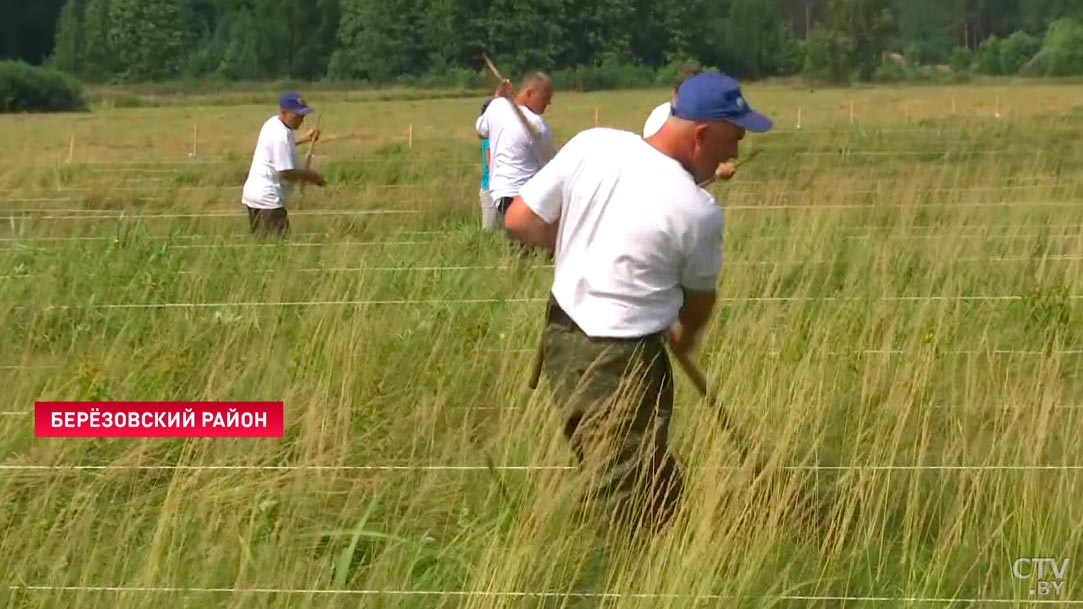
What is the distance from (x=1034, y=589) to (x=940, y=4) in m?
56.7

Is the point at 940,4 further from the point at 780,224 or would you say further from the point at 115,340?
the point at 115,340

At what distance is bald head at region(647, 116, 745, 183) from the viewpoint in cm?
414

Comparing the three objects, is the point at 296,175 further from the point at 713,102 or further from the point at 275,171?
the point at 713,102

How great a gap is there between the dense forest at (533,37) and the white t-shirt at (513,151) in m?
15.4

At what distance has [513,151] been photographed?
31.0 feet

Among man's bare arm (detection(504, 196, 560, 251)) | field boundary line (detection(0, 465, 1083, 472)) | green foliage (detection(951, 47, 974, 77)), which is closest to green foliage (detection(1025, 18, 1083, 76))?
green foliage (detection(951, 47, 974, 77))

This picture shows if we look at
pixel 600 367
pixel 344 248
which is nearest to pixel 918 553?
pixel 600 367

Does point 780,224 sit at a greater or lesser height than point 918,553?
lesser

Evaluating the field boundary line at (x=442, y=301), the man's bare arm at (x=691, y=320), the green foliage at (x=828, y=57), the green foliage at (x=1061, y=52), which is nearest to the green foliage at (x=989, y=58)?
the green foliage at (x=1061, y=52)

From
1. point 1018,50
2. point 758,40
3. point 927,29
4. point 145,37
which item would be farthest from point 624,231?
point 927,29

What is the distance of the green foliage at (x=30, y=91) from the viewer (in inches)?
1940

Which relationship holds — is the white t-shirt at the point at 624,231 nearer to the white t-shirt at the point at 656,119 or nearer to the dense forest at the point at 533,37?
the white t-shirt at the point at 656,119

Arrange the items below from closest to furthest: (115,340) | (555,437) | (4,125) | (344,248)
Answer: (555,437) → (115,340) → (344,248) → (4,125)

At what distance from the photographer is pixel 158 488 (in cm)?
477
